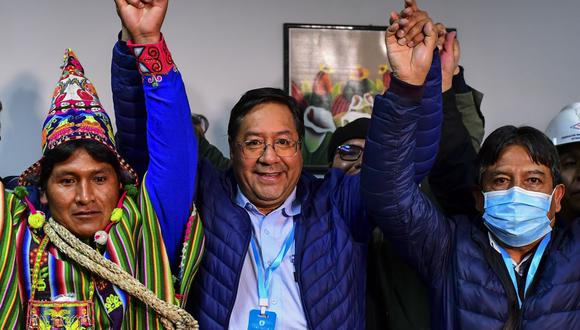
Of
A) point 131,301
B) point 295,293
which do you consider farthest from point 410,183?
point 131,301

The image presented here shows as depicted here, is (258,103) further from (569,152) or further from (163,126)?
(569,152)

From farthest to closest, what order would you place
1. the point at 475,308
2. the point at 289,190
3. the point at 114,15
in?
1. the point at 114,15
2. the point at 289,190
3. the point at 475,308

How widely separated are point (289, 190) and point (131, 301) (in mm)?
598

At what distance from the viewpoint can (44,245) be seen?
2.02 m

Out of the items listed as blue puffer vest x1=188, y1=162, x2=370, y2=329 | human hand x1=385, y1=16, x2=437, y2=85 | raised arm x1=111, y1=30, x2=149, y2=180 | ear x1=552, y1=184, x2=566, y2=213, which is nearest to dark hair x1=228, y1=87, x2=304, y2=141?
blue puffer vest x1=188, y1=162, x2=370, y2=329

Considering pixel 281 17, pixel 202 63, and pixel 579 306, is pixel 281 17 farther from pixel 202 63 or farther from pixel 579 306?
pixel 579 306

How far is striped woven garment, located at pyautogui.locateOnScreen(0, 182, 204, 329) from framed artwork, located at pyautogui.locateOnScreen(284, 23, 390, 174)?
5.18 feet

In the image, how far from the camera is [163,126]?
6.69 ft

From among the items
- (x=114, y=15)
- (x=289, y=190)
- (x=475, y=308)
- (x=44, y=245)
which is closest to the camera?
(x=44, y=245)

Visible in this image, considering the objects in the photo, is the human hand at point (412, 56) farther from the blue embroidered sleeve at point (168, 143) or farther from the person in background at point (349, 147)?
the person in background at point (349, 147)

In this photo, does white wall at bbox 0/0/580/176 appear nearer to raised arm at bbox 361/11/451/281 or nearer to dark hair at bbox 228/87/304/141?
dark hair at bbox 228/87/304/141

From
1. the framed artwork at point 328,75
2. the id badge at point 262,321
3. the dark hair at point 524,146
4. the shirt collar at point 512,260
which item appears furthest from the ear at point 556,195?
the framed artwork at point 328,75

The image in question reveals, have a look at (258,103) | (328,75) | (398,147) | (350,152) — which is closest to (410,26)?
(398,147)

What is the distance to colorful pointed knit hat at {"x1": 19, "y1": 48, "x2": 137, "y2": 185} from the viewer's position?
2.05 m
